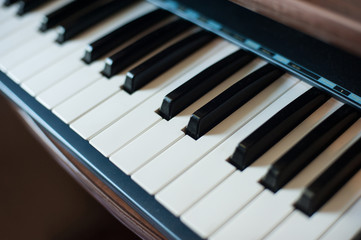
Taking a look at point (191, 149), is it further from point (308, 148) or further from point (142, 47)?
point (142, 47)

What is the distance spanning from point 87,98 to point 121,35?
0.21 metres

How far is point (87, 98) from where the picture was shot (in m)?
Answer: 0.93

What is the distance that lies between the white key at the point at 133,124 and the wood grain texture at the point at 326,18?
23cm

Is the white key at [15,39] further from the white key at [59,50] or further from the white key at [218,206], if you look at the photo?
the white key at [218,206]

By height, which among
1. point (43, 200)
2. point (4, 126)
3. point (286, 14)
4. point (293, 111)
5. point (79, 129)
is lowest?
point (43, 200)

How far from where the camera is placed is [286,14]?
2.58 ft

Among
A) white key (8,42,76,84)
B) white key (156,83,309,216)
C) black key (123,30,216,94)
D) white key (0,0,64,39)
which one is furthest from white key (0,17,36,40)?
white key (156,83,309,216)

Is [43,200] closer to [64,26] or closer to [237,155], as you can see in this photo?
[64,26]

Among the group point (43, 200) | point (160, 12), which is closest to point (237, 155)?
point (160, 12)

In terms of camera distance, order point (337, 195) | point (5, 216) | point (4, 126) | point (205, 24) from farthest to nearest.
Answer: point (4, 126)
point (5, 216)
point (205, 24)
point (337, 195)

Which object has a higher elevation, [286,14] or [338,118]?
[286,14]

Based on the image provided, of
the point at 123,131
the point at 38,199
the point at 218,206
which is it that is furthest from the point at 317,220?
the point at 38,199

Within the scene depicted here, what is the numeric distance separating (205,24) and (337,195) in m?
0.49

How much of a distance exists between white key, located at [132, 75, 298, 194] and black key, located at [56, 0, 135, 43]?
1.45 feet
